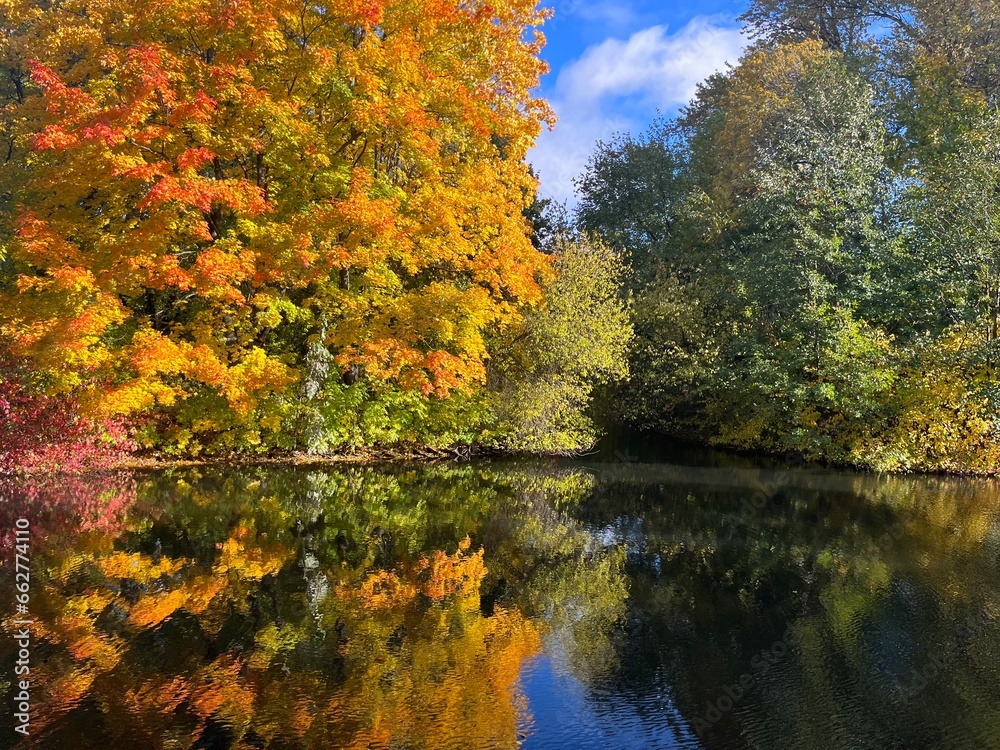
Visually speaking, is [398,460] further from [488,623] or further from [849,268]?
[849,268]

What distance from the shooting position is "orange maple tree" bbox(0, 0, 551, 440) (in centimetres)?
1513

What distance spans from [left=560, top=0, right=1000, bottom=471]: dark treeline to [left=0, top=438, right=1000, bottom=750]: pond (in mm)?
7247

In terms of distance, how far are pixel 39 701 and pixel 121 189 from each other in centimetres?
1347

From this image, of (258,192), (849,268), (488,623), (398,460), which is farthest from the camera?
(849,268)

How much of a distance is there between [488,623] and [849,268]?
63.8 feet

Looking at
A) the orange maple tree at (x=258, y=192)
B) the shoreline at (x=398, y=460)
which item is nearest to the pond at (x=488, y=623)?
the shoreline at (x=398, y=460)

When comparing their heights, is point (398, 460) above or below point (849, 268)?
below

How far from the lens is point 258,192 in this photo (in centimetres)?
1622

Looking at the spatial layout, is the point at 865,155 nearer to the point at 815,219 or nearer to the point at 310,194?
the point at 815,219

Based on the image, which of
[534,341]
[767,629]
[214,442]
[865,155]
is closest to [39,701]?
[767,629]

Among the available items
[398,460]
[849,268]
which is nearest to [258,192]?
[398,460]

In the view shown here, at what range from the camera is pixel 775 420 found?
24.4m

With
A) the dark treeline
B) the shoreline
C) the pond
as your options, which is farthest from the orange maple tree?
the dark treeline

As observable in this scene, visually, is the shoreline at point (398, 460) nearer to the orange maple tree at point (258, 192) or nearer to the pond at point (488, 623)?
the orange maple tree at point (258, 192)
